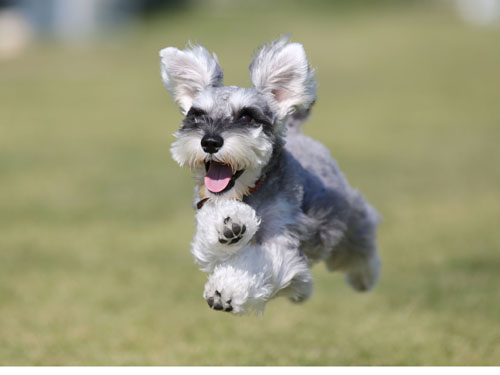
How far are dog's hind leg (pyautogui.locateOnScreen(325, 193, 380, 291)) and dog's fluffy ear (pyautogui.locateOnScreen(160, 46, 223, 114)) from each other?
1.62 metres

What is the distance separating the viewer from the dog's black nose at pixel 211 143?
396 cm

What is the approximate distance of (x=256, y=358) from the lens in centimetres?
614

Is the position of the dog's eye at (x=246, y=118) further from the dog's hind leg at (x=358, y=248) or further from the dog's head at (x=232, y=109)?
the dog's hind leg at (x=358, y=248)

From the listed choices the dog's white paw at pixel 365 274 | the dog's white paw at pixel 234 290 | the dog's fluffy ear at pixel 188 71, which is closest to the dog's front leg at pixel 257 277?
the dog's white paw at pixel 234 290

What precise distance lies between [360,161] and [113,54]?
68.5ft

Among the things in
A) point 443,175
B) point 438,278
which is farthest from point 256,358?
point 443,175

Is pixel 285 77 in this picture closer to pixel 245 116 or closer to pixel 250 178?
pixel 245 116

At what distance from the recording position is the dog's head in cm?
400

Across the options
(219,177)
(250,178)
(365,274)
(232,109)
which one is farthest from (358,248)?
(232,109)

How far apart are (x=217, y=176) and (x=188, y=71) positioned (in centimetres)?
64

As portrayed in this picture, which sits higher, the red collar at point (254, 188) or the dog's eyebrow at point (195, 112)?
the dog's eyebrow at point (195, 112)

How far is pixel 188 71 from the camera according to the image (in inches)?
172

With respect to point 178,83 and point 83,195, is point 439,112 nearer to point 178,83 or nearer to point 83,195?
point 83,195

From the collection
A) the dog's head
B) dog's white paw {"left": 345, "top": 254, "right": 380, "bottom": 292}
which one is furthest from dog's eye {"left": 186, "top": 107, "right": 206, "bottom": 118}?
dog's white paw {"left": 345, "top": 254, "right": 380, "bottom": 292}
